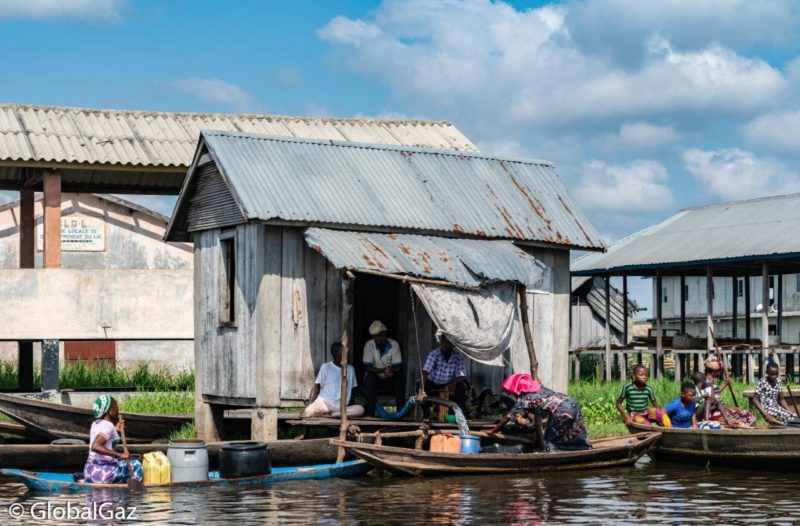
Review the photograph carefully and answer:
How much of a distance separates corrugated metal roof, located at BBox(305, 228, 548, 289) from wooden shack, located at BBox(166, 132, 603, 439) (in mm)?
22

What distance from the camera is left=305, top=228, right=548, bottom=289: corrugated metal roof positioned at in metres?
16.8

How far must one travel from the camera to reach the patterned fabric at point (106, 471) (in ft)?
47.8

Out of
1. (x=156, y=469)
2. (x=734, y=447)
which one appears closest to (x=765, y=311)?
(x=734, y=447)

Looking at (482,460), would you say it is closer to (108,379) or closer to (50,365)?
(50,365)

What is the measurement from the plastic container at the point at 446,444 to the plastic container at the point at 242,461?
229 centimetres

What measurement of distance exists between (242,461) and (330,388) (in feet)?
7.12

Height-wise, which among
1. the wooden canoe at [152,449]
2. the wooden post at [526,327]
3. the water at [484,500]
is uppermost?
the wooden post at [526,327]

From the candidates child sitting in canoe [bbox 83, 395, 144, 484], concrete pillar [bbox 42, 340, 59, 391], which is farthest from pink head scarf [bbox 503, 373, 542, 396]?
concrete pillar [bbox 42, 340, 59, 391]

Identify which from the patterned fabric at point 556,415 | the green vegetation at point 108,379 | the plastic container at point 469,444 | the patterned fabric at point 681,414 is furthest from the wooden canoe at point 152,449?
the green vegetation at point 108,379

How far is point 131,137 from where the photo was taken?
2456cm

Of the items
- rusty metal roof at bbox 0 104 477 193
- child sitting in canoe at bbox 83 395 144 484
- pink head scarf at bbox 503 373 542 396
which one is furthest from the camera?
rusty metal roof at bbox 0 104 477 193

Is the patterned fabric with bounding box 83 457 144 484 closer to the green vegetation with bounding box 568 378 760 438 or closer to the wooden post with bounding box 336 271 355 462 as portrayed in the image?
the wooden post with bounding box 336 271 355 462

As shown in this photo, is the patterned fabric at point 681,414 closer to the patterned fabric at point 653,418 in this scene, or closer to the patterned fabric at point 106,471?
the patterned fabric at point 653,418

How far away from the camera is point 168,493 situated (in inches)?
583
